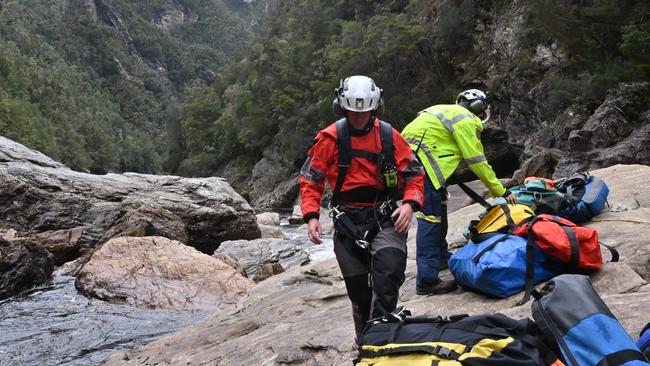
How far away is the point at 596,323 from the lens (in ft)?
7.64

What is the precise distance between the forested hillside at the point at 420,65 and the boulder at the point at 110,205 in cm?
1273

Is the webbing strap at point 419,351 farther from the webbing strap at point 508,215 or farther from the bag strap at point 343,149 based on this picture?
the webbing strap at point 508,215

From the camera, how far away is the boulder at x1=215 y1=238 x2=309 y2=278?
12211mm

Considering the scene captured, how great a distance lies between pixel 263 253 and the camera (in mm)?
12625

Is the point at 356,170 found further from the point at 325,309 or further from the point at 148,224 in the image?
the point at 148,224

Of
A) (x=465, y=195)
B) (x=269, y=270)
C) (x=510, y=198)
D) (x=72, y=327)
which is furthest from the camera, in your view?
(x=465, y=195)

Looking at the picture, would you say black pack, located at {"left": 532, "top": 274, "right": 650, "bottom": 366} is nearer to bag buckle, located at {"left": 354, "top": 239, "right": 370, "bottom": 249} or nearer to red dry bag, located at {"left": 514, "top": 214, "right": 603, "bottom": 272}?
bag buckle, located at {"left": 354, "top": 239, "right": 370, "bottom": 249}

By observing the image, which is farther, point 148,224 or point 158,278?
point 148,224

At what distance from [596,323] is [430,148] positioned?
3.01 meters

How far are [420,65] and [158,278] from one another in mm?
28501

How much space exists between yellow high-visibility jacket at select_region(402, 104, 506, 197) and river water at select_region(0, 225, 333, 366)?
464 centimetres

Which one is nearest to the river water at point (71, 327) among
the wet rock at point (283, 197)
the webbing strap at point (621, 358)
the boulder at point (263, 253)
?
the boulder at point (263, 253)

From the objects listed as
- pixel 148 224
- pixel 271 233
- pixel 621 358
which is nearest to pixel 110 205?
pixel 148 224

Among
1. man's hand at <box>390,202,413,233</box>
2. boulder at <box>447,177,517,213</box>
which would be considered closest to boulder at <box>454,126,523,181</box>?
boulder at <box>447,177,517,213</box>
